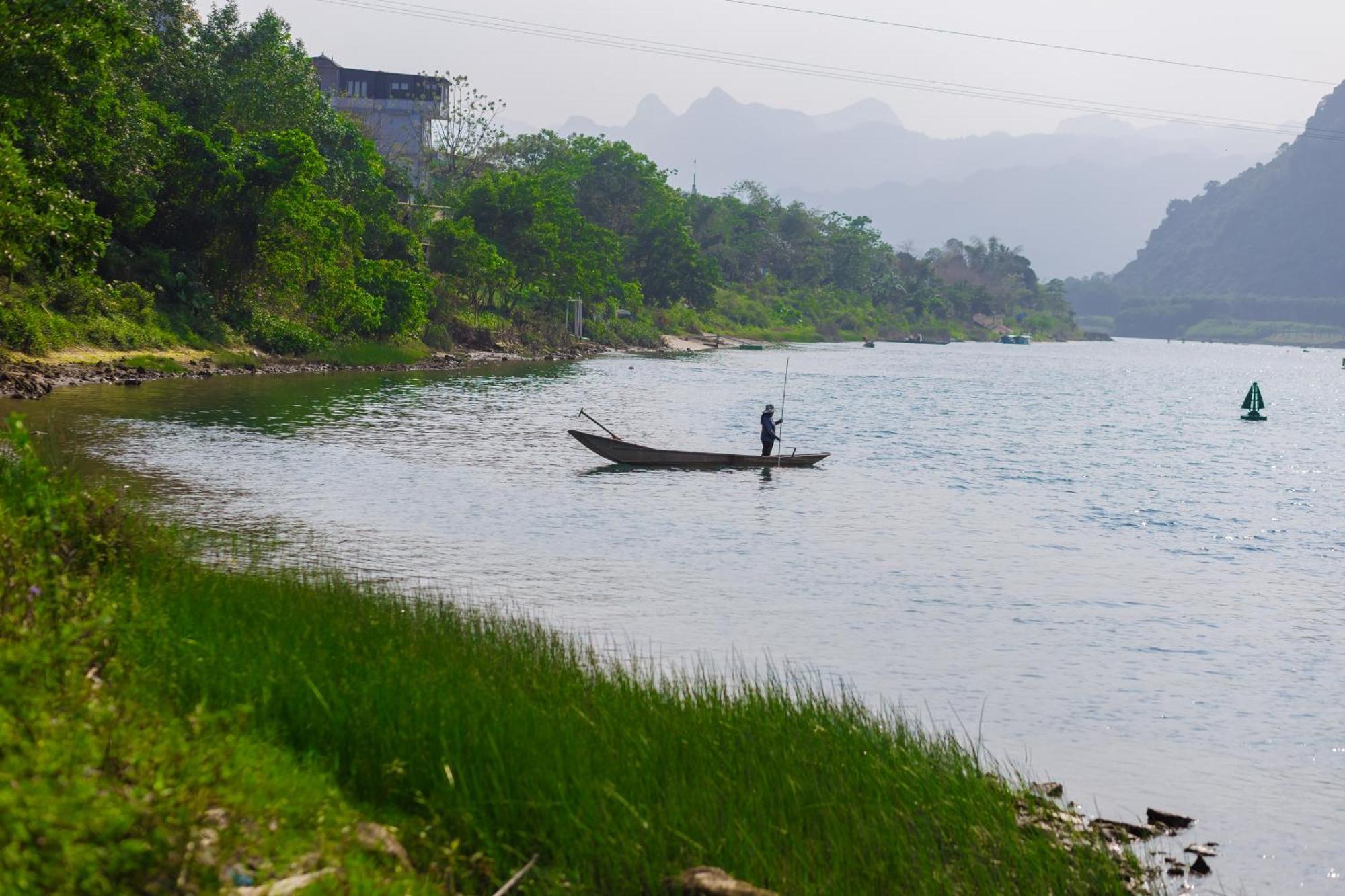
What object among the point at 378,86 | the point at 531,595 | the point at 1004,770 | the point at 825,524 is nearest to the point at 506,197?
the point at 378,86

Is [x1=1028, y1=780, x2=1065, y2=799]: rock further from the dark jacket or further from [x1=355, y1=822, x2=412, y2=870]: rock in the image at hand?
the dark jacket

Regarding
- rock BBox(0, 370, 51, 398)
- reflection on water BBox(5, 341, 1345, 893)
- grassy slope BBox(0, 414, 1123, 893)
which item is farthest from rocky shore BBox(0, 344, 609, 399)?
grassy slope BBox(0, 414, 1123, 893)

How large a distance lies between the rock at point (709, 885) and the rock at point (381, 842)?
4.75ft

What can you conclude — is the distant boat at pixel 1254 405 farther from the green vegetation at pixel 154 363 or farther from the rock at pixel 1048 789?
the rock at pixel 1048 789

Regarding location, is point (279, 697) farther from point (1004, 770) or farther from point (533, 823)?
point (1004, 770)

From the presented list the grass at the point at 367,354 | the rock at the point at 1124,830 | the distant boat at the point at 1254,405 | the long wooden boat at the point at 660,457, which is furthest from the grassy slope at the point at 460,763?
→ the distant boat at the point at 1254,405

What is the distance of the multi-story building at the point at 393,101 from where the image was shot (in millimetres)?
105375

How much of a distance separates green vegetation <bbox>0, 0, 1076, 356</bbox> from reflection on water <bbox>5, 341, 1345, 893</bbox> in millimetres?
5327

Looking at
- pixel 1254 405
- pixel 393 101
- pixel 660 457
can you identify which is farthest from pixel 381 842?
pixel 393 101

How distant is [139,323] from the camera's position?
1941 inches

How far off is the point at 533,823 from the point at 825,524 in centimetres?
1789

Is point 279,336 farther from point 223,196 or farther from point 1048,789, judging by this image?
point 1048,789

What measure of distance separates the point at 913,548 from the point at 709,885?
16.4 m

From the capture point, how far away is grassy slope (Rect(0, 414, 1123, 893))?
19.1 feet
